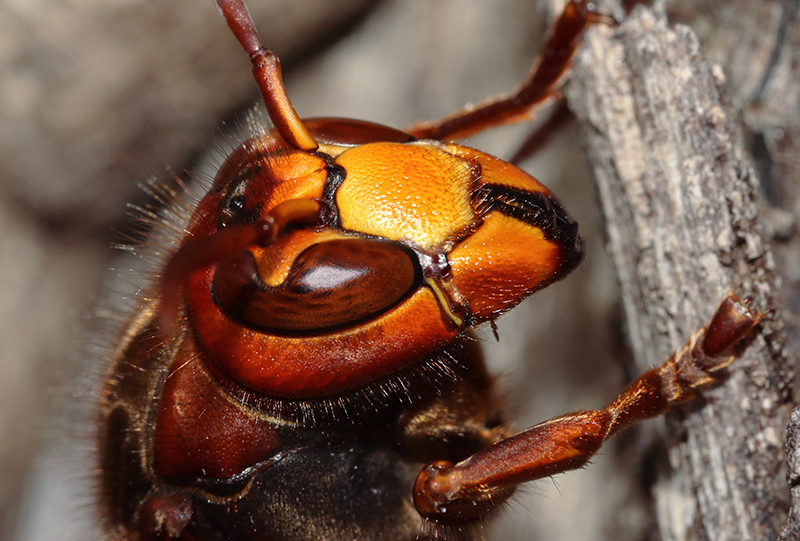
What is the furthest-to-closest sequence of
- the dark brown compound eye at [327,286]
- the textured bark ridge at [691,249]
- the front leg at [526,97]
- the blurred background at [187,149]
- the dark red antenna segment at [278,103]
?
the blurred background at [187,149], the front leg at [526,97], the textured bark ridge at [691,249], the dark red antenna segment at [278,103], the dark brown compound eye at [327,286]

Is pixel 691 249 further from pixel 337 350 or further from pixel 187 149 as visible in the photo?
pixel 187 149

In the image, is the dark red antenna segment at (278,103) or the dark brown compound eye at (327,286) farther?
the dark red antenna segment at (278,103)

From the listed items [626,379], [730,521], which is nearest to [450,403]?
[730,521]

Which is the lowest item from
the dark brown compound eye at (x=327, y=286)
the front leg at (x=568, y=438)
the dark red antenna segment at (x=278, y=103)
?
the front leg at (x=568, y=438)

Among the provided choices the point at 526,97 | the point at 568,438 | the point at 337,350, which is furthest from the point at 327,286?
the point at 526,97

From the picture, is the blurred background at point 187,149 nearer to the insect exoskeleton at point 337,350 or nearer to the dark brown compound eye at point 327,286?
the insect exoskeleton at point 337,350

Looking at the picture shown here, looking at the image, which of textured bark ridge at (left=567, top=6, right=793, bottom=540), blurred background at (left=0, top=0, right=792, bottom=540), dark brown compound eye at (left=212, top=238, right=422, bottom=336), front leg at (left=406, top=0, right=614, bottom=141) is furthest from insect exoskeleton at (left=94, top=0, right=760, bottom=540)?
blurred background at (left=0, top=0, right=792, bottom=540)

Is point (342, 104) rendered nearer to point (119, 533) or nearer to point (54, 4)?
point (54, 4)

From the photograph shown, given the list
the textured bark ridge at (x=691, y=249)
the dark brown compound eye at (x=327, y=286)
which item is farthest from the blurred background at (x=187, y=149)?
the dark brown compound eye at (x=327, y=286)
